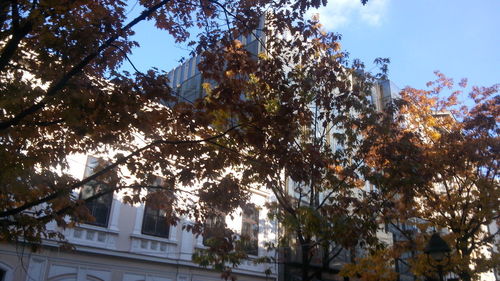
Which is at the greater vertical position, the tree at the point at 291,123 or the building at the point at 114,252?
the tree at the point at 291,123

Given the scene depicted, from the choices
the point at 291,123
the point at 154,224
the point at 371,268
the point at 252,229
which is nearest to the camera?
the point at 291,123

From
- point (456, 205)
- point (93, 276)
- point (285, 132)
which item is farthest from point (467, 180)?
point (93, 276)

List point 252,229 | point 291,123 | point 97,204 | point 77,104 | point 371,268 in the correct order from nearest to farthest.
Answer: point 77,104 < point 291,123 < point 97,204 < point 371,268 < point 252,229

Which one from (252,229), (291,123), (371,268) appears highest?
(291,123)

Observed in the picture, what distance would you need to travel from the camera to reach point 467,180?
16.8 metres

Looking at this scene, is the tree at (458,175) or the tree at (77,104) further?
the tree at (458,175)

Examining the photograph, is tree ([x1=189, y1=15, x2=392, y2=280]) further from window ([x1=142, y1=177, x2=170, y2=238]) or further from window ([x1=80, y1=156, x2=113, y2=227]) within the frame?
window ([x1=80, y1=156, x2=113, y2=227])

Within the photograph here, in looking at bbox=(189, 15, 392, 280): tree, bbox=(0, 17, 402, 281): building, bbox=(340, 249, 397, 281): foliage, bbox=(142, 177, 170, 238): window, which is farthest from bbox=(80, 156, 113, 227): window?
bbox=(340, 249, 397, 281): foliage

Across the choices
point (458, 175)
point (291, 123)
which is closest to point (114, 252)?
point (291, 123)

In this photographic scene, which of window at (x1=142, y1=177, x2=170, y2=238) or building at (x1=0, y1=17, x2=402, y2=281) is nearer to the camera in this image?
building at (x1=0, y1=17, x2=402, y2=281)

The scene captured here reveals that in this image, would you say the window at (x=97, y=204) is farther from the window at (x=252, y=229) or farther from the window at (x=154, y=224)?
the window at (x=252, y=229)

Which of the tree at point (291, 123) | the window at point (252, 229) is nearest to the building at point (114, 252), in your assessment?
the window at point (252, 229)

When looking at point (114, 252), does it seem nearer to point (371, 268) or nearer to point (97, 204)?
point (97, 204)

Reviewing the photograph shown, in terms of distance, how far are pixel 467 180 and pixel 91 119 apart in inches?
587
